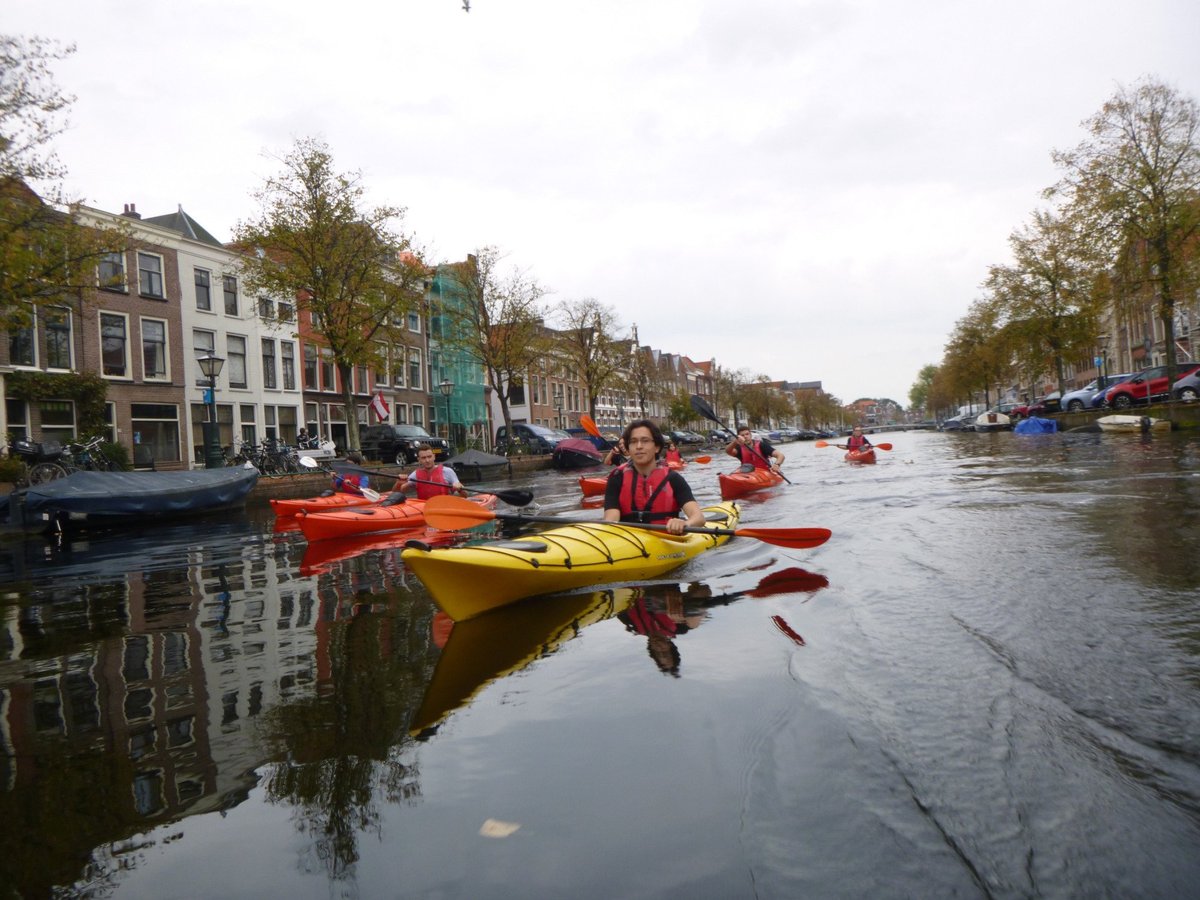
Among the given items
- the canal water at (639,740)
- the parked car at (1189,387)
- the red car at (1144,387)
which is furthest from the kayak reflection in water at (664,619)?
the red car at (1144,387)

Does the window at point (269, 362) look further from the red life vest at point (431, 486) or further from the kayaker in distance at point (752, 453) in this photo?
the kayaker in distance at point (752, 453)

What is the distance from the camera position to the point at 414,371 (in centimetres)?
4012

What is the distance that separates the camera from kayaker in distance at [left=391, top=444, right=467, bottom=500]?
441 inches

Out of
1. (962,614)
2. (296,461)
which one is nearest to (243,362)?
(296,461)

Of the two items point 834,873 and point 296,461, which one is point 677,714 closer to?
point 834,873

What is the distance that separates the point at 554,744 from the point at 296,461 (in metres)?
20.9

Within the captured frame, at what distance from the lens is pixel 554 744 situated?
318 centimetres

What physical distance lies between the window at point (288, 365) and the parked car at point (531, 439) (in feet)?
29.0

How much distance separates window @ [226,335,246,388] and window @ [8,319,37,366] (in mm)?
7140

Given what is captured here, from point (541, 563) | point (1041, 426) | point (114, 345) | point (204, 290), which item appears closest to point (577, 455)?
point (204, 290)

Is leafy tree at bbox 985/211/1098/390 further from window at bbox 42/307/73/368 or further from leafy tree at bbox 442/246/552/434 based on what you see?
window at bbox 42/307/73/368

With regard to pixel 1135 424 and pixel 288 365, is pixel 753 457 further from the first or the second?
pixel 288 365

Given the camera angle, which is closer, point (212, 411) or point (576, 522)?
point (576, 522)

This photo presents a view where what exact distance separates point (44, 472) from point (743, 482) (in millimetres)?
14414
